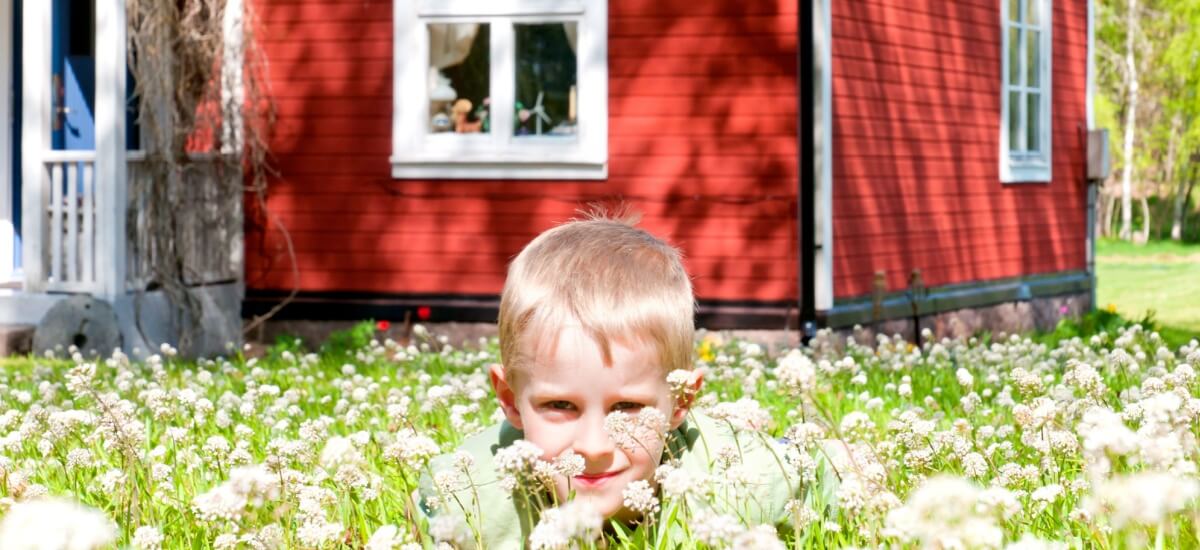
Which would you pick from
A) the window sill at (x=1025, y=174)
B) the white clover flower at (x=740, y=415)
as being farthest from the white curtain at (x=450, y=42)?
the white clover flower at (x=740, y=415)

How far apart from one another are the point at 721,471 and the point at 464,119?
8896mm

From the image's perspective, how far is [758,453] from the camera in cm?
412

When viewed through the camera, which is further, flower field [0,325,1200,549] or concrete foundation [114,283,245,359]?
concrete foundation [114,283,245,359]

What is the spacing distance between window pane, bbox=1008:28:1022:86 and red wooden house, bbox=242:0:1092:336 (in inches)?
61.9

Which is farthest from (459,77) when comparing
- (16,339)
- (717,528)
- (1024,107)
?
(717,528)

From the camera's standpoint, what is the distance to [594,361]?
362 cm

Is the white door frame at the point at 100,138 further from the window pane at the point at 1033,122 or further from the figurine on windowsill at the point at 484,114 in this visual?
the window pane at the point at 1033,122

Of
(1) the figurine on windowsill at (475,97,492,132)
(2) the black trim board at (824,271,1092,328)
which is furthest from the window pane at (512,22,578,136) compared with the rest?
(2) the black trim board at (824,271,1092,328)

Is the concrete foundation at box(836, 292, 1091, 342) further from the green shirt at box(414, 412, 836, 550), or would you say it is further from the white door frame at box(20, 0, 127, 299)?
the green shirt at box(414, 412, 836, 550)

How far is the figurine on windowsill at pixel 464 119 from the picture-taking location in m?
12.4

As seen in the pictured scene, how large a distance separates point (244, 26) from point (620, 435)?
9.67m

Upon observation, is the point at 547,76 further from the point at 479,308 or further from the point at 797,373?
the point at 797,373

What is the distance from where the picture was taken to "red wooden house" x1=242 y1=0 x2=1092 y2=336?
11.8 metres

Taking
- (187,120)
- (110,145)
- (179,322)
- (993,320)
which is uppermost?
(187,120)
